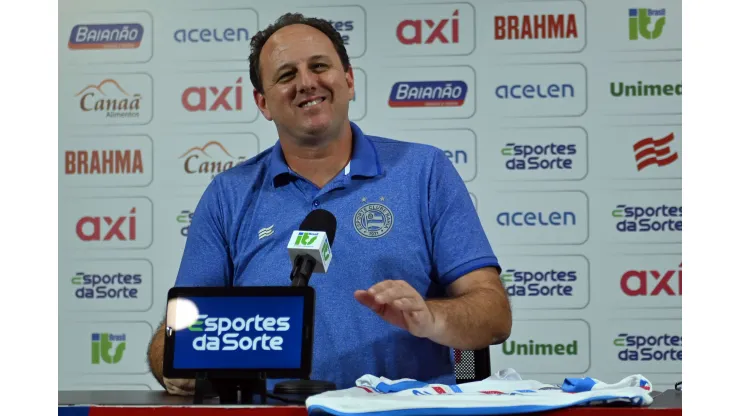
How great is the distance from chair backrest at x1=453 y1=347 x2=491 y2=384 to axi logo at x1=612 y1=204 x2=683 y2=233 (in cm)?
159

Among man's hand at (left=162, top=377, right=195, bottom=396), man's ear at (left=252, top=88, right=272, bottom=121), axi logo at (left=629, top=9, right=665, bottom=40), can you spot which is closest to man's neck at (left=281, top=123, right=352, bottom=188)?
man's ear at (left=252, top=88, right=272, bottom=121)

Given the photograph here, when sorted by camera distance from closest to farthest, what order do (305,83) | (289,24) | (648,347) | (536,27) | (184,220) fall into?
1. (305,83)
2. (289,24)
3. (648,347)
4. (536,27)
5. (184,220)

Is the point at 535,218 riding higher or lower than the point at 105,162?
lower

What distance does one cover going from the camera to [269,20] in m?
3.66

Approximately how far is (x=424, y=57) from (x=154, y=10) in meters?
1.14

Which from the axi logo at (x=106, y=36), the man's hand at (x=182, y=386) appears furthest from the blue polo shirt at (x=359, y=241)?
the axi logo at (x=106, y=36)

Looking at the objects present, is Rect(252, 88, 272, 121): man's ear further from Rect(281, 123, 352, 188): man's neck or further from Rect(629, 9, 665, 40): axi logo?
Rect(629, 9, 665, 40): axi logo

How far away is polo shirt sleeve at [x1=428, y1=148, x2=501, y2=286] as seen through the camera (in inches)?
75.4

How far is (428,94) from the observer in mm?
3539

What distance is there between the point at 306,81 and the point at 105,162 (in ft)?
6.26

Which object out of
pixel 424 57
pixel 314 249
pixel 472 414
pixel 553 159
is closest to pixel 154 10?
pixel 424 57

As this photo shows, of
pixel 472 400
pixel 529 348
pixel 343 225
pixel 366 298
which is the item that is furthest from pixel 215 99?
pixel 472 400

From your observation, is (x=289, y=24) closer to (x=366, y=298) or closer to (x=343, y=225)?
(x=343, y=225)

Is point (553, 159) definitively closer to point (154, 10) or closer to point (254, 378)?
point (154, 10)
